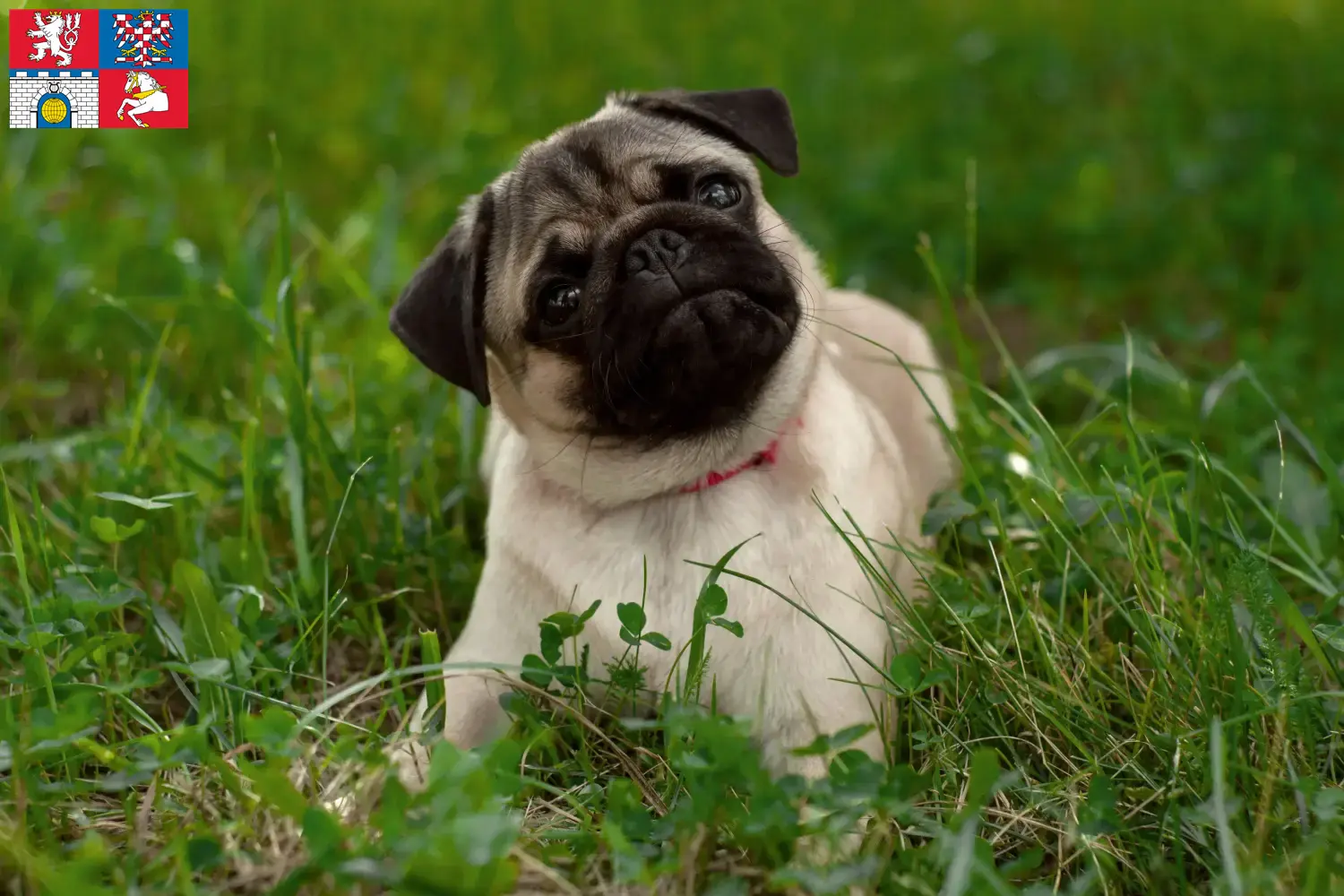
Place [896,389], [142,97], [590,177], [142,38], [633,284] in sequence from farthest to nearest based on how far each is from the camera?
1. [142,97]
2. [142,38]
3. [896,389]
4. [590,177]
5. [633,284]

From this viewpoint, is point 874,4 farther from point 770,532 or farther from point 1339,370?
point 770,532

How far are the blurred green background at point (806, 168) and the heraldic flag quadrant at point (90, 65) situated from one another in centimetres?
61

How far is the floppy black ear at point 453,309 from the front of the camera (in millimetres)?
3504

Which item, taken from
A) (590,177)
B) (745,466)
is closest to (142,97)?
(590,177)

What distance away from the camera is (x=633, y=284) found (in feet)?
10.7

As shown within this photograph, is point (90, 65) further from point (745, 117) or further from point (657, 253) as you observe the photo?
point (657, 253)

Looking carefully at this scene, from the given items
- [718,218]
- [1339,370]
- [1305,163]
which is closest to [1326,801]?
[718,218]

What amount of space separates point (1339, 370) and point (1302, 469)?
5.27 ft

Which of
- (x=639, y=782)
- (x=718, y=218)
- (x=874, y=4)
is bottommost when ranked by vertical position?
(x=639, y=782)

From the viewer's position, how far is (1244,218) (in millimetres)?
6445

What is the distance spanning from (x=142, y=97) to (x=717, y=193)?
288cm

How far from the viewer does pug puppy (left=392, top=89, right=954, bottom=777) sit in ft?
10.6

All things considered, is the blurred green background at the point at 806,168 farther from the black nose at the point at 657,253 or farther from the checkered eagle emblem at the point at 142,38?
the black nose at the point at 657,253

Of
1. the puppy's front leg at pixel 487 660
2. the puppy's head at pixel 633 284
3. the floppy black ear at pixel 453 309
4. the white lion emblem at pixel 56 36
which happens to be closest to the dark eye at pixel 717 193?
the puppy's head at pixel 633 284
